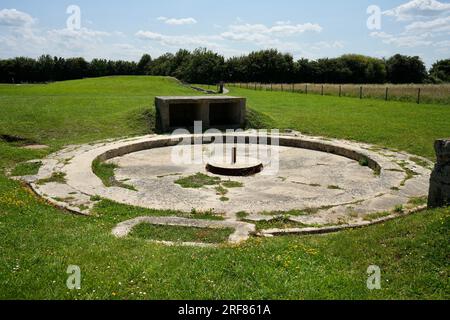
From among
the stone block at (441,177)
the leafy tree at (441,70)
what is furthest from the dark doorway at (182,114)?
the leafy tree at (441,70)

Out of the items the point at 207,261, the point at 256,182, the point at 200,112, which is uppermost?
the point at 200,112

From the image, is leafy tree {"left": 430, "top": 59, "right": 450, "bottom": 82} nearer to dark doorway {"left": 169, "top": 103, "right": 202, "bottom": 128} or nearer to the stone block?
dark doorway {"left": 169, "top": 103, "right": 202, "bottom": 128}

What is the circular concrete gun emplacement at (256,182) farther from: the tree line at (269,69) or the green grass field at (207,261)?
the tree line at (269,69)

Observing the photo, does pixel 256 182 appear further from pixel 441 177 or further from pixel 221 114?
pixel 221 114

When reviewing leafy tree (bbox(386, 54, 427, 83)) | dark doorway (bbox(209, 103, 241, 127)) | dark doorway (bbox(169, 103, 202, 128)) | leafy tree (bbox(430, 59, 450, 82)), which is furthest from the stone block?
leafy tree (bbox(430, 59, 450, 82))

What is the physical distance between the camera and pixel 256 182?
1055cm

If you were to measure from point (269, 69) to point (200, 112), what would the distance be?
5847cm

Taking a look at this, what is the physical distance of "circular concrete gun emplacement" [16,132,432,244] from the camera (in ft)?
25.4

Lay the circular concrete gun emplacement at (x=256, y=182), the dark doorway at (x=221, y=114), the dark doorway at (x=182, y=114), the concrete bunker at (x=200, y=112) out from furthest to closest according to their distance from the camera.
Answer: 1. the dark doorway at (x=221, y=114)
2. the dark doorway at (x=182, y=114)
3. the concrete bunker at (x=200, y=112)
4. the circular concrete gun emplacement at (x=256, y=182)

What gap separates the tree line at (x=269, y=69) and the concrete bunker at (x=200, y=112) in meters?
46.1

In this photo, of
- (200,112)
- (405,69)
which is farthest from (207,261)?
(405,69)

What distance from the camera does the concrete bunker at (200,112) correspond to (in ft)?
55.2

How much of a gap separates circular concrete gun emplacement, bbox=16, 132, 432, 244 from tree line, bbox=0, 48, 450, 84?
51.8 meters

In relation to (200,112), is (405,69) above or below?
above
